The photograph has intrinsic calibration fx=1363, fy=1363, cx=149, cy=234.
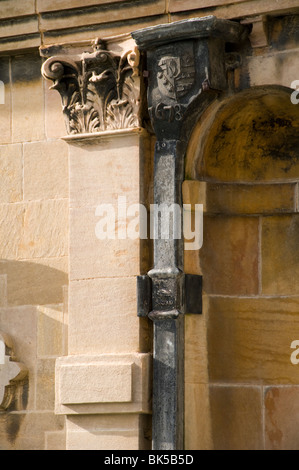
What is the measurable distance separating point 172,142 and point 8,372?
1.86m

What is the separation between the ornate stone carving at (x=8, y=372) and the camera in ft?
28.8

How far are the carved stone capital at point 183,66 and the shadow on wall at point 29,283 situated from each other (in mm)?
1221

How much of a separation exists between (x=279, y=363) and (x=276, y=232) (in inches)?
32.5

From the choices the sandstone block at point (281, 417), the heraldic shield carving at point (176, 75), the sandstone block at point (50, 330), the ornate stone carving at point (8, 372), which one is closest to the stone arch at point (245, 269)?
the sandstone block at point (281, 417)

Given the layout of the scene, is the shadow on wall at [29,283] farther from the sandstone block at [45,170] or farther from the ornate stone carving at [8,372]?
the sandstone block at [45,170]

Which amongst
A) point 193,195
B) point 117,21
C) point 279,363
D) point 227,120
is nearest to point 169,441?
point 279,363

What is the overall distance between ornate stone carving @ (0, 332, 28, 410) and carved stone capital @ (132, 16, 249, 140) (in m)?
1.75

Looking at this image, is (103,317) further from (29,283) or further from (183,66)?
(183,66)

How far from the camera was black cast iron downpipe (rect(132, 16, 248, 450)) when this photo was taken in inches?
319

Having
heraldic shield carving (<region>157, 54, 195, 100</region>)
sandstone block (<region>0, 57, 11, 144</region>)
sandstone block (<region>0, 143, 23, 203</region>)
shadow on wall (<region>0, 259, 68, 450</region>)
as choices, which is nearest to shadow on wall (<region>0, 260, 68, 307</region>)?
shadow on wall (<region>0, 259, 68, 450</region>)

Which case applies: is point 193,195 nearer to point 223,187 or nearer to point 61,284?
point 223,187

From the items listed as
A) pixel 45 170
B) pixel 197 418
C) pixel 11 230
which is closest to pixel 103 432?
pixel 197 418

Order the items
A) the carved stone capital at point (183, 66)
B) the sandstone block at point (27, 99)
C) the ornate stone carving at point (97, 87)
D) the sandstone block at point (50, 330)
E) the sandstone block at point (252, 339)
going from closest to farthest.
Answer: the carved stone capital at point (183, 66), the ornate stone carving at point (97, 87), the sandstone block at point (252, 339), the sandstone block at point (50, 330), the sandstone block at point (27, 99)

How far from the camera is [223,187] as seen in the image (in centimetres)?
862
